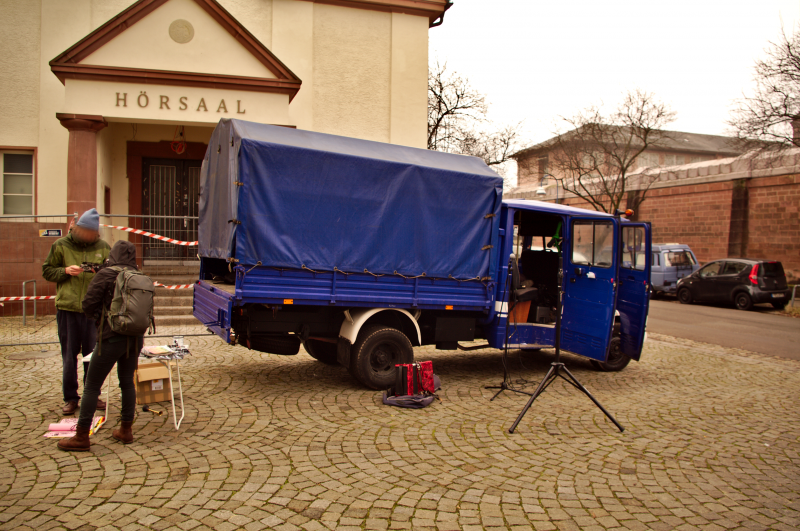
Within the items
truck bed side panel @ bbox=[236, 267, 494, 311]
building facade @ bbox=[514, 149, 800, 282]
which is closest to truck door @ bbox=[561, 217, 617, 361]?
truck bed side panel @ bbox=[236, 267, 494, 311]

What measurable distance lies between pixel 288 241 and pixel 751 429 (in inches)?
202

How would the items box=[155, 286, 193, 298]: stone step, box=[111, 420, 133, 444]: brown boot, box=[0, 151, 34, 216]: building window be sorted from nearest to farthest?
box=[111, 420, 133, 444]: brown boot → box=[155, 286, 193, 298]: stone step → box=[0, 151, 34, 216]: building window

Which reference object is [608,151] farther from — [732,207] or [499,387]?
[499,387]

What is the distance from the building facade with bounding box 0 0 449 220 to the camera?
11.7m

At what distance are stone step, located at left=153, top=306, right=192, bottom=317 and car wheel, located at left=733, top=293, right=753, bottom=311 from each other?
674 inches

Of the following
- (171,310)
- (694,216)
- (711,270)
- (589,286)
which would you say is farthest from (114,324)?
(694,216)

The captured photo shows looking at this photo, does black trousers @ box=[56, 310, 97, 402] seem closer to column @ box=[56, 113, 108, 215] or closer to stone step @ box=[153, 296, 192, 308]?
stone step @ box=[153, 296, 192, 308]

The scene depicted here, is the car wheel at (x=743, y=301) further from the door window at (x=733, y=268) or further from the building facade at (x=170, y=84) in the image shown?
the building facade at (x=170, y=84)

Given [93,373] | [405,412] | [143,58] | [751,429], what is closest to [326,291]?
[405,412]

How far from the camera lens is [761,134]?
744 inches

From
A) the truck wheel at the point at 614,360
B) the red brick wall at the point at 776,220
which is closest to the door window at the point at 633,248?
the truck wheel at the point at 614,360

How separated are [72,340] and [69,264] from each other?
28.4 inches

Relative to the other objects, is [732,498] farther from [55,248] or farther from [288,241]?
[55,248]

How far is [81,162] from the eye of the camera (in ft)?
38.3
